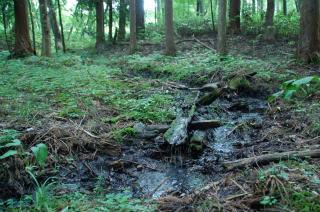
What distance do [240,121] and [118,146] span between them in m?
2.73

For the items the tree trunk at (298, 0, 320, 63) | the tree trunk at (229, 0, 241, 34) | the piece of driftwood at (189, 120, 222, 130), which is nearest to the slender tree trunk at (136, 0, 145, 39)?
the tree trunk at (229, 0, 241, 34)

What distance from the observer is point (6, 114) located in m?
7.25

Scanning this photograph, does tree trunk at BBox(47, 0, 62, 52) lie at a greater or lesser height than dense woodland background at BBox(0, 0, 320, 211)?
greater

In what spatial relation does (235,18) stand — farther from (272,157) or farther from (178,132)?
(272,157)

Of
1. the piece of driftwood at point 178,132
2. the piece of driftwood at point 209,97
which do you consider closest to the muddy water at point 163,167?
the piece of driftwood at point 178,132

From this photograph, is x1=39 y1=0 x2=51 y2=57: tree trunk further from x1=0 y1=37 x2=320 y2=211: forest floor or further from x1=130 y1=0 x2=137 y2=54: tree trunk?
x1=0 y1=37 x2=320 y2=211: forest floor

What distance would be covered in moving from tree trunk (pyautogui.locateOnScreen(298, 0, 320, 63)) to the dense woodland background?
0.03 metres

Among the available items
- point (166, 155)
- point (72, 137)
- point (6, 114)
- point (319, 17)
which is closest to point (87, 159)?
point (72, 137)

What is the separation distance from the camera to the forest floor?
409cm

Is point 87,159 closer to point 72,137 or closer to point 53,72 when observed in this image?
point 72,137

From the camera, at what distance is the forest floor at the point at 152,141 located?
409cm

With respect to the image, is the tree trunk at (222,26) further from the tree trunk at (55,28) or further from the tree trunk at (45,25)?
the tree trunk at (55,28)

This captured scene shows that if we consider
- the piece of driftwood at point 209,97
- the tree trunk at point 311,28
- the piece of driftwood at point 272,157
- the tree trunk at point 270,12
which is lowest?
the piece of driftwood at point 272,157

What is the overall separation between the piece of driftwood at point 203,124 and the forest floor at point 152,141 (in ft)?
0.40
